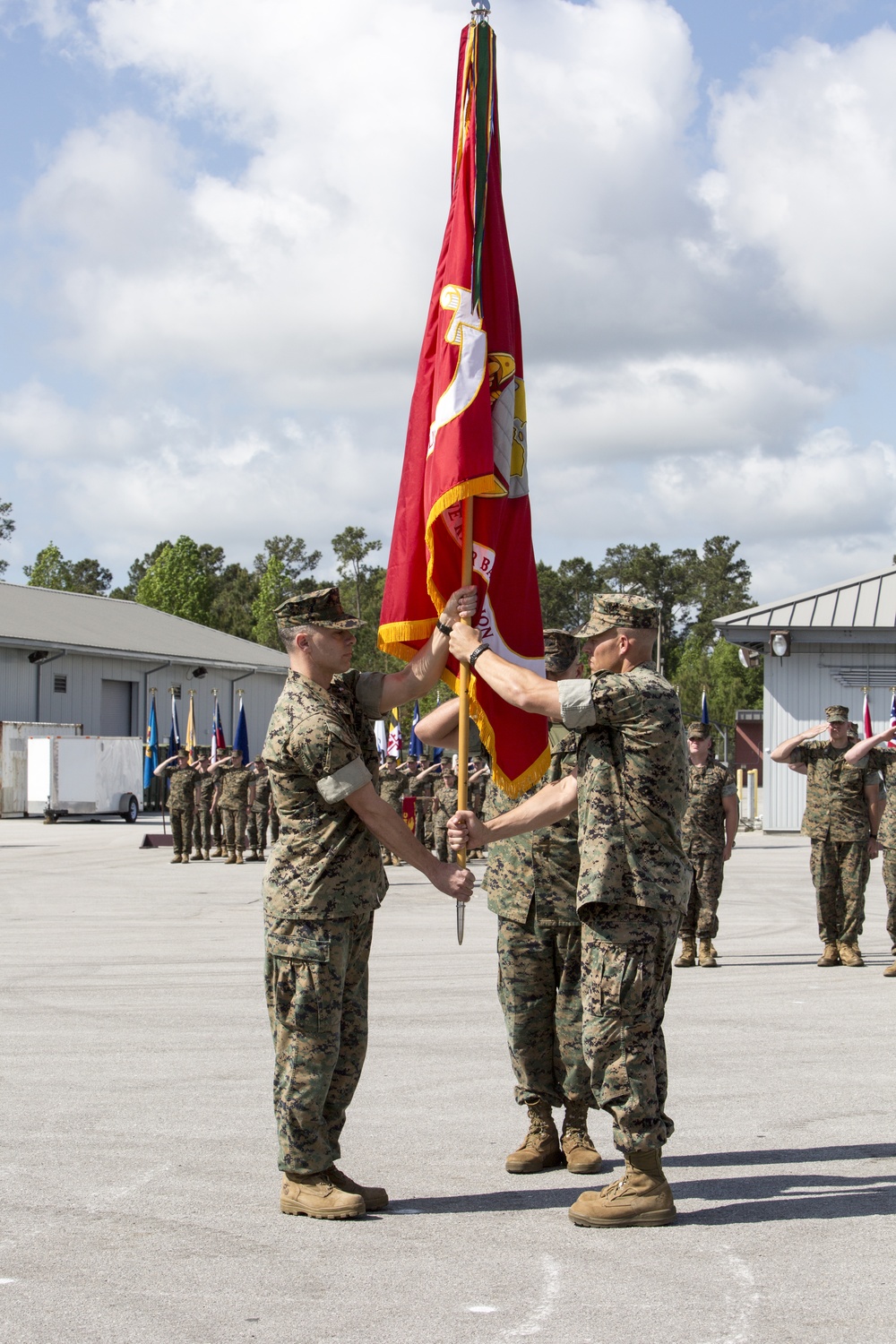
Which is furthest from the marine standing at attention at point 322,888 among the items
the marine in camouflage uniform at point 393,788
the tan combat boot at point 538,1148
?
the marine in camouflage uniform at point 393,788

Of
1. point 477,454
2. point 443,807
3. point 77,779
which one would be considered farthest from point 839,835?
point 77,779

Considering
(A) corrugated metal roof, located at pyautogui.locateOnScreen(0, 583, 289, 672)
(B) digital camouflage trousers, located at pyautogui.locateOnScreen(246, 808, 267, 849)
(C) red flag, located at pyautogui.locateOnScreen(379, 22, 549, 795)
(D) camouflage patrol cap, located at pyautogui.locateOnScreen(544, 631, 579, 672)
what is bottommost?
(B) digital camouflage trousers, located at pyautogui.locateOnScreen(246, 808, 267, 849)

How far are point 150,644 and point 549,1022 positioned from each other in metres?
53.4

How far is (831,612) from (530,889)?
27922mm

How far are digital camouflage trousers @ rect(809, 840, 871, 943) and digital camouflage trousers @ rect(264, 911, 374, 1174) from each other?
7.70m

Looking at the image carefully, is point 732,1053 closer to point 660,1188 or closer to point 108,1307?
point 660,1188

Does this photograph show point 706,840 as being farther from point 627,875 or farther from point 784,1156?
point 627,875

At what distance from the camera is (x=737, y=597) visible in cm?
10569

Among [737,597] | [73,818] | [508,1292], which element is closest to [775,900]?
[508,1292]

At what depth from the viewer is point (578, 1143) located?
19.5ft

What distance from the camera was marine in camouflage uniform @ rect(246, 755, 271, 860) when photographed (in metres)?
25.2

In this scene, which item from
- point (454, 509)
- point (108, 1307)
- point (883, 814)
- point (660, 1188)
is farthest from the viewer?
point (883, 814)

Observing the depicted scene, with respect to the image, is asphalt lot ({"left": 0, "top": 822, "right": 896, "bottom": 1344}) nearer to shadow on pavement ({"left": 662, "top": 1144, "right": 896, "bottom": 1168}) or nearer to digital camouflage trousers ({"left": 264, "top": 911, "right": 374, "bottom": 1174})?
shadow on pavement ({"left": 662, "top": 1144, "right": 896, "bottom": 1168})

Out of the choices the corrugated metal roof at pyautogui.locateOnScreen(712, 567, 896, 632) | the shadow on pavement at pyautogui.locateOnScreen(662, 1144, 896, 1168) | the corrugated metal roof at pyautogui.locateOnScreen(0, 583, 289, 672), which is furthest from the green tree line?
the shadow on pavement at pyautogui.locateOnScreen(662, 1144, 896, 1168)
